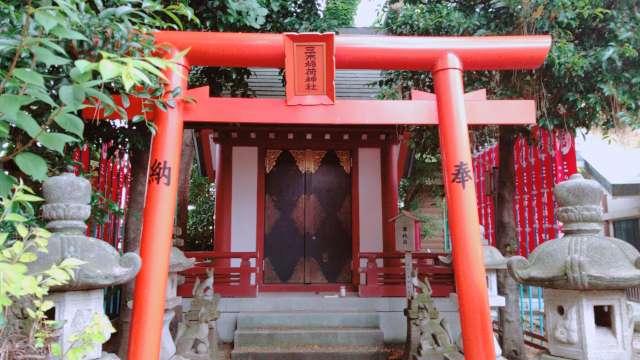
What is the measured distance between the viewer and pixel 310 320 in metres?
6.87

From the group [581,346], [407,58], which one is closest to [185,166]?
[407,58]

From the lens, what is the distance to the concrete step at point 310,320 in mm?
6836

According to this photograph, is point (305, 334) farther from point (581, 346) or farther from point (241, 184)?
point (581, 346)

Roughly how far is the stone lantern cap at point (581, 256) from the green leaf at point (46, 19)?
9.54 feet

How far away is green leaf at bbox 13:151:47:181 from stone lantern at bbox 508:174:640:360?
278 centimetres

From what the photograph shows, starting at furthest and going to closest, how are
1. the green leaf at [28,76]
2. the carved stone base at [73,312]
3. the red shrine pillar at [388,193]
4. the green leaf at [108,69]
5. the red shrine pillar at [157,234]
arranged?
1. the red shrine pillar at [388,193]
2. the red shrine pillar at [157,234]
3. the carved stone base at [73,312]
4. the green leaf at [28,76]
5. the green leaf at [108,69]

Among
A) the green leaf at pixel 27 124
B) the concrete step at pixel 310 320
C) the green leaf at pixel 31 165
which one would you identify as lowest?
the concrete step at pixel 310 320

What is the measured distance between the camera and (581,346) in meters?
2.84

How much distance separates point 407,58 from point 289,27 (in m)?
2.16

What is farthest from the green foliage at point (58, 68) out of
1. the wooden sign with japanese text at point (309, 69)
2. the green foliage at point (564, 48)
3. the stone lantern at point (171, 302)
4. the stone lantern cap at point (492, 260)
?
the green foliage at point (564, 48)

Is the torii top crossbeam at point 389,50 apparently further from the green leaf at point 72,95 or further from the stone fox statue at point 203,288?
the stone fox statue at point 203,288

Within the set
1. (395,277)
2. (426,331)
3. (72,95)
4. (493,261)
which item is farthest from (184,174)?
(72,95)

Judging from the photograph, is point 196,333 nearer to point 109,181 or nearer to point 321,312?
point 321,312

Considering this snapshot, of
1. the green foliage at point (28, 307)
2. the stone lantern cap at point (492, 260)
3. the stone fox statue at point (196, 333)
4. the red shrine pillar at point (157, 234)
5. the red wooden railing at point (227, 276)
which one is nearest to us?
the green foliage at point (28, 307)
